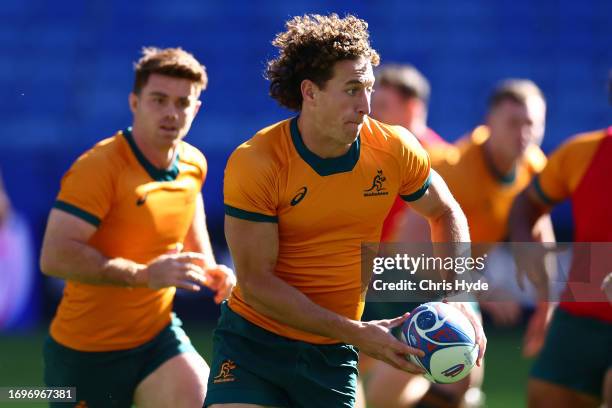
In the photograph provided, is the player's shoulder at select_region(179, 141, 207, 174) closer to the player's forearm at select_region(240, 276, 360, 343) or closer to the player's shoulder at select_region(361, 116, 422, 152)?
the player's shoulder at select_region(361, 116, 422, 152)

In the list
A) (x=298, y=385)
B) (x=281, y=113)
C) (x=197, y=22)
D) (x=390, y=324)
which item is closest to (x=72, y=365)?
(x=298, y=385)

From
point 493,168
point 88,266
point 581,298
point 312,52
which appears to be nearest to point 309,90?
point 312,52

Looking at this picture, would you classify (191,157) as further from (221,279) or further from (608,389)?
(608,389)

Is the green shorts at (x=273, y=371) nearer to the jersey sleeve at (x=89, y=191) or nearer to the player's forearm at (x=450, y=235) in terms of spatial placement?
the player's forearm at (x=450, y=235)

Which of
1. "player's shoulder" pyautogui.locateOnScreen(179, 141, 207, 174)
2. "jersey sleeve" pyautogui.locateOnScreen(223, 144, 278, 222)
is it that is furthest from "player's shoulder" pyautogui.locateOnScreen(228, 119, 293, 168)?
"player's shoulder" pyautogui.locateOnScreen(179, 141, 207, 174)

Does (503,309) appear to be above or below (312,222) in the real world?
above

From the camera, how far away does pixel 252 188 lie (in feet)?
15.0

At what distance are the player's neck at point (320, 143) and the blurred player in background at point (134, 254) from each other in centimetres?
98

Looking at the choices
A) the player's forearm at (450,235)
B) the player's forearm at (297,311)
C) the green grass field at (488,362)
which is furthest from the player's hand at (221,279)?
the green grass field at (488,362)

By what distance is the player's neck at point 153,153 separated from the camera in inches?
228

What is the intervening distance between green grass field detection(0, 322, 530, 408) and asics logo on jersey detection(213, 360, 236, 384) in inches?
106

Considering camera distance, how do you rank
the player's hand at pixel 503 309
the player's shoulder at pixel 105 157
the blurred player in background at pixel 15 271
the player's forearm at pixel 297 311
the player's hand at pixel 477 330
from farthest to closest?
1. the blurred player in background at pixel 15 271
2. the player's hand at pixel 503 309
3. the player's shoulder at pixel 105 157
4. the player's hand at pixel 477 330
5. the player's forearm at pixel 297 311

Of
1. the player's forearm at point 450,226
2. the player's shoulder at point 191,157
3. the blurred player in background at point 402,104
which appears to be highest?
the blurred player in background at point 402,104

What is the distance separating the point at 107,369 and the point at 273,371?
130 cm
